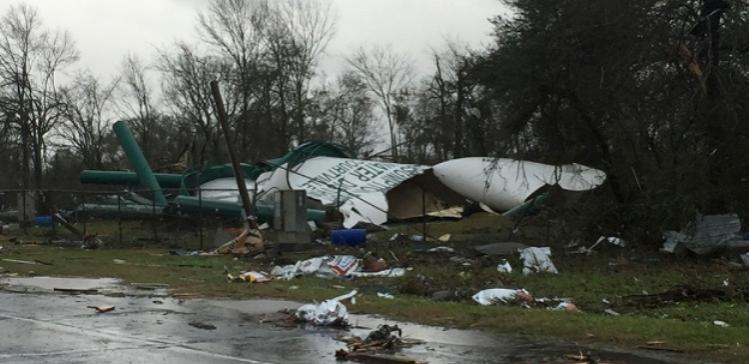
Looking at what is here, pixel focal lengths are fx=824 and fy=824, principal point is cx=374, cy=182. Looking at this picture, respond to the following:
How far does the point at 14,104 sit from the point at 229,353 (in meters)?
53.2

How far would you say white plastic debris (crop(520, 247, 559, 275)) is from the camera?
18.2 meters

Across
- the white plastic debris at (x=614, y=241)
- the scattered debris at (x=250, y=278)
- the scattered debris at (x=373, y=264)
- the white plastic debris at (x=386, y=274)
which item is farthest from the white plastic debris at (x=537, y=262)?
the scattered debris at (x=250, y=278)

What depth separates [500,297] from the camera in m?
13.4

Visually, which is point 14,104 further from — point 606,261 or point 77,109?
point 606,261

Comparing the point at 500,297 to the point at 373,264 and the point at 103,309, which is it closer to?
the point at 103,309

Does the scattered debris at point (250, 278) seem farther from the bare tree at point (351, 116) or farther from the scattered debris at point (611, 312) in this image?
the bare tree at point (351, 116)

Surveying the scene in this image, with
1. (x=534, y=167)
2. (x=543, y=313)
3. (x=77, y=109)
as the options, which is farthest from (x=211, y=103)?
(x=543, y=313)

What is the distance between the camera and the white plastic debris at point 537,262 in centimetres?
1822

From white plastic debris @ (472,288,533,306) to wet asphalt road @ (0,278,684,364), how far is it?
2.67 m

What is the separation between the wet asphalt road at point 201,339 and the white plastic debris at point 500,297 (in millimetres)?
2675

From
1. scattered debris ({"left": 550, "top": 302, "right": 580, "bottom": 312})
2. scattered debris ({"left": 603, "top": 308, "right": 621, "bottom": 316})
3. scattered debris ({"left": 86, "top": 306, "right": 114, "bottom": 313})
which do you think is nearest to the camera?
scattered debris ({"left": 603, "top": 308, "right": 621, "bottom": 316})

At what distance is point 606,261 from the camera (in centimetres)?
2000

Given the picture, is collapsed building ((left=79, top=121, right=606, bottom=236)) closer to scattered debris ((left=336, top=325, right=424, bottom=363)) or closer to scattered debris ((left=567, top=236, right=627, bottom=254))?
scattered debris ((left=567, top=236, right=627, bottom=254))

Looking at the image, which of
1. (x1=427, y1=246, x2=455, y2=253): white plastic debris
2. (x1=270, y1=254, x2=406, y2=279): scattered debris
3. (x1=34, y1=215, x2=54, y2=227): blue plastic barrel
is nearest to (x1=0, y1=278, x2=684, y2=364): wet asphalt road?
(x1=270, y1=254, x2=406, y2=279): scattered debris
